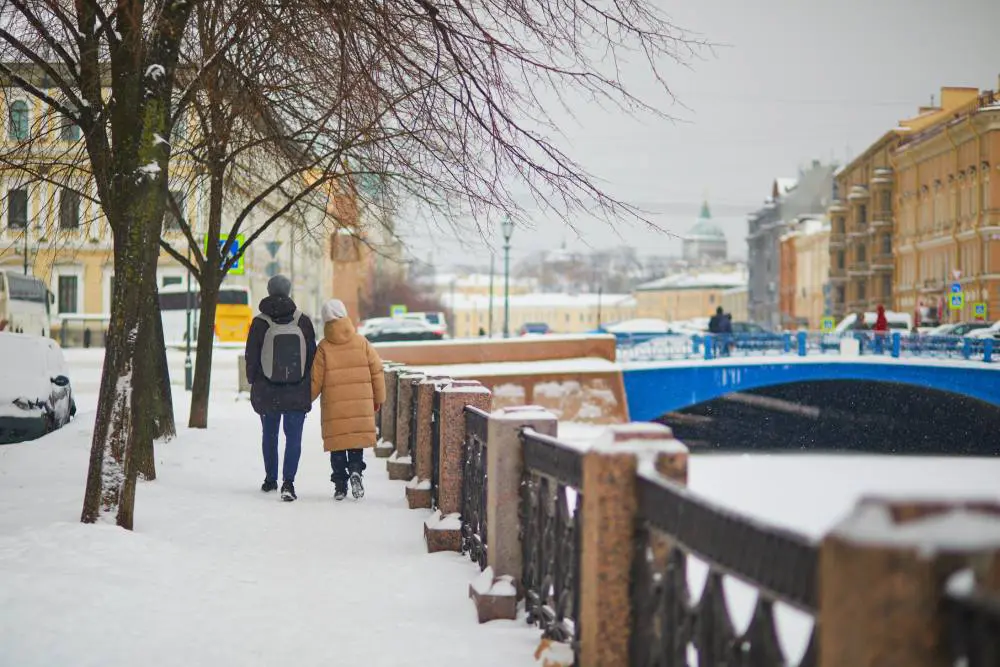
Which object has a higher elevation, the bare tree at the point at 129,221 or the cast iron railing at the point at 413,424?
the bare tree at the point at 129,221

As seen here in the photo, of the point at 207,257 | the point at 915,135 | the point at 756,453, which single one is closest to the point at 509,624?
the point at 207,257

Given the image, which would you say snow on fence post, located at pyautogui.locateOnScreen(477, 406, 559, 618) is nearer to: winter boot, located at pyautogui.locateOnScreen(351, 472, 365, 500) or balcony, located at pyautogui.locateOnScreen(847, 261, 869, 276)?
winter boot, located at pyautogui.locateOnScreen(351, 472, 365, 500)

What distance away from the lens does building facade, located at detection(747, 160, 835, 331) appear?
10912 centimetres

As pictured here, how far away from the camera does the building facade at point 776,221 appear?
10912cm

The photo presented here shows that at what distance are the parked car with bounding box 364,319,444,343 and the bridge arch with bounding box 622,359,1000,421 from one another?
651cm

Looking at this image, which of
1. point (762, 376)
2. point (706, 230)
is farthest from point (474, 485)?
point (706, 230)

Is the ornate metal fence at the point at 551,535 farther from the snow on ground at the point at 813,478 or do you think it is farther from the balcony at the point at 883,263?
the balcony at the point at 883,263

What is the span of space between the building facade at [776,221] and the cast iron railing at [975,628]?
10228 centimetres

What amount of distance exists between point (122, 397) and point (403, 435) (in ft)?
15.2

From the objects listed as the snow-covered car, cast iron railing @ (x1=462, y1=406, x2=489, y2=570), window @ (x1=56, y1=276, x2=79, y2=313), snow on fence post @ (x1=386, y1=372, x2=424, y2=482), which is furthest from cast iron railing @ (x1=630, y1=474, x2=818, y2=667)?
window @ (x1=56, y1=276, x2=79, y2=313)

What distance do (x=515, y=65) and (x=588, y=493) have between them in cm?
478

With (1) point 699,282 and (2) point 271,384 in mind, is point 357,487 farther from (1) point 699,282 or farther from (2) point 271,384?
(1) point 699,282

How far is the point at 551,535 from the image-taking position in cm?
530

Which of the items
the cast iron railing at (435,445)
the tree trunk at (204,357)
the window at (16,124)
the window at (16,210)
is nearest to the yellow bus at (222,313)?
the window at (16,124)
